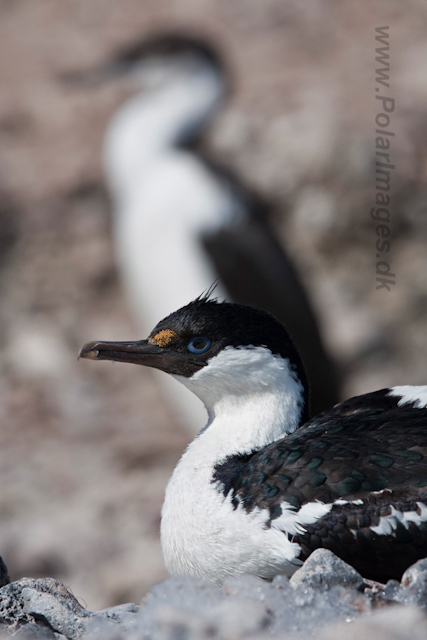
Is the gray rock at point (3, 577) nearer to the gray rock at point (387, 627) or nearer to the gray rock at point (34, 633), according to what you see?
the gray rock at point (34, 633)

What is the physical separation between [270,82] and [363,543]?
7.25 meters

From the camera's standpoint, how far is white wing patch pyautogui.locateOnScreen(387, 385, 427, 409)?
8.05 feet

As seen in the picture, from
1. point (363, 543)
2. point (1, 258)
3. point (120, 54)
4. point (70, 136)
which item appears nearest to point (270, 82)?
point (120, 54)

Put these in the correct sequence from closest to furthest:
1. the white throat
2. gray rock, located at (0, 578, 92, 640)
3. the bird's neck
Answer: gray rock, located at (0, 578, 92, 640)
the white throat
the bird's neck

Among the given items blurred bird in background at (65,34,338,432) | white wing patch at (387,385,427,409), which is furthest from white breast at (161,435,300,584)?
blurred bird in background at (65,34,338,432)

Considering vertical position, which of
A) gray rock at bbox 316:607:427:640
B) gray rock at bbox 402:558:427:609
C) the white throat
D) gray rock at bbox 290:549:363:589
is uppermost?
the white throat

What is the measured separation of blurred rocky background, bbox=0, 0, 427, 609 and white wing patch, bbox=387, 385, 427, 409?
251cm

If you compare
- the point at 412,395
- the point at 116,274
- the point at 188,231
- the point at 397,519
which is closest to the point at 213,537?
the point at 397,519

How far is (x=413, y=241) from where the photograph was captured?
640cm

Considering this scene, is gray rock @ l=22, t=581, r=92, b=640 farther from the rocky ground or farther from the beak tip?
the beak tip

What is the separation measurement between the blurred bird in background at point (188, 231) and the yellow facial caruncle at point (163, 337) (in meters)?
2.25

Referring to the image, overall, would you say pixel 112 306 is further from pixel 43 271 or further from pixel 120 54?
pixel 120 54

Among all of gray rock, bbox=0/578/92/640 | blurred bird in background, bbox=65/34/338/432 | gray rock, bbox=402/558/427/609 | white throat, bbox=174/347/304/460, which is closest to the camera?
gray rock, bbox=402/558/427/609

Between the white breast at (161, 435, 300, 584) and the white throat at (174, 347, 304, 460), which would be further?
the white throat at (174, 347, 304, 460)
